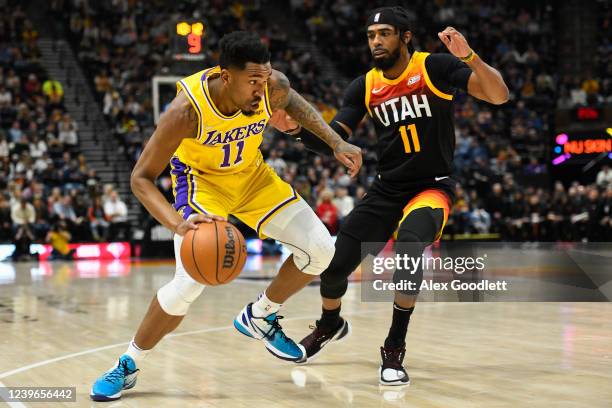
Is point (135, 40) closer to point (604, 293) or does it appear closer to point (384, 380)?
point (604, 293)

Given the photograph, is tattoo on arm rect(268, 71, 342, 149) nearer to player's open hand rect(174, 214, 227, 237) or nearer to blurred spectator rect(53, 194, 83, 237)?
player's open hand rect(174, 214, 227, 237)

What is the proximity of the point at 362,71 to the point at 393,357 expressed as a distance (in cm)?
1979

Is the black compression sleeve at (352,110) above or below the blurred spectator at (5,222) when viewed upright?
above

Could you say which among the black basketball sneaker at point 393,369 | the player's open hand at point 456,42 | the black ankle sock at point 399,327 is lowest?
the black basketball sneaker at point 393,369

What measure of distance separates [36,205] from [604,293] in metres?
10.3

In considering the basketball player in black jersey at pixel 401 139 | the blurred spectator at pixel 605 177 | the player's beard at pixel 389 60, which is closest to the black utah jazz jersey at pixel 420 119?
the basketball player in black jersey at pixel 401 139

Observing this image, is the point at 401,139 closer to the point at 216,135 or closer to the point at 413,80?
the point at 413,80

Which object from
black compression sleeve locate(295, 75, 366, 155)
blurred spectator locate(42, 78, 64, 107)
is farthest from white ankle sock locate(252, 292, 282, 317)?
blurred spectator locate(42, 78, 64, 107)

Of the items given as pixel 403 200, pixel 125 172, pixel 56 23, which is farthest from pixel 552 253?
pixel 56 23

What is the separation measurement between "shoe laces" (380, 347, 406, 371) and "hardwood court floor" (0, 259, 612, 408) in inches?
5.0

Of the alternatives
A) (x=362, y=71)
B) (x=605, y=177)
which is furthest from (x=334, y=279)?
(x=362, y=71)

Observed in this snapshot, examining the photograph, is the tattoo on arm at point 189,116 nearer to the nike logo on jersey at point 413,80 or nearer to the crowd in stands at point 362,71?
the nike logo on jersey at point 413,80

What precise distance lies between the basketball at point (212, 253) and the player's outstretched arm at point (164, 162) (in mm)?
58

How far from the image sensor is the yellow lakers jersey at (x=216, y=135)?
4645mm
